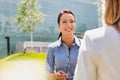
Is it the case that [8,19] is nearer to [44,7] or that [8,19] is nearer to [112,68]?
[44,7]

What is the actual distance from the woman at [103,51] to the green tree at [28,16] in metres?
11.3

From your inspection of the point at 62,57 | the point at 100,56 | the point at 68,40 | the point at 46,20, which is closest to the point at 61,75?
the point at 62,57

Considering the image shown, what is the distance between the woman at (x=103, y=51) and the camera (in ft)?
2.73

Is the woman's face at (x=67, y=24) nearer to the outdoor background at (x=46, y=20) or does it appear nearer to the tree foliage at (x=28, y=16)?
the tree foliage at (x=28, y=16)

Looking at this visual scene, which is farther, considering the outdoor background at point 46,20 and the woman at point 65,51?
the outdoor background at point 46,20

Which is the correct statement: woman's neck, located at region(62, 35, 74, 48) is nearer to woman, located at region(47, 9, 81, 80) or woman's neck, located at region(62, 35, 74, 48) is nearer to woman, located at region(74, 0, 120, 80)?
woman, located at region(47, 9, 81, 80)

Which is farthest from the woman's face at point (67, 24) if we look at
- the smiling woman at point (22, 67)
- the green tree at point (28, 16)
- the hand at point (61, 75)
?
the green tree at point (28, 16)

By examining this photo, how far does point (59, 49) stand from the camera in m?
2.29

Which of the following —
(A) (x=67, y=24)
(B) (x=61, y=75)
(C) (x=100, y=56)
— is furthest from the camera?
(A) (x=67, y=24)

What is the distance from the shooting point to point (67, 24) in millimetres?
2332

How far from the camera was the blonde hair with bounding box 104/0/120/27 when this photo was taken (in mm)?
839

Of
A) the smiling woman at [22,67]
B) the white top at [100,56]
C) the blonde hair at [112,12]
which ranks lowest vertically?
the smiling woman at [22,67]

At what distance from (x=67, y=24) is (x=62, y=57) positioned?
25 centimetres

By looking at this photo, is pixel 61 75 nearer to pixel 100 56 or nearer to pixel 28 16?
pixel 100 56
